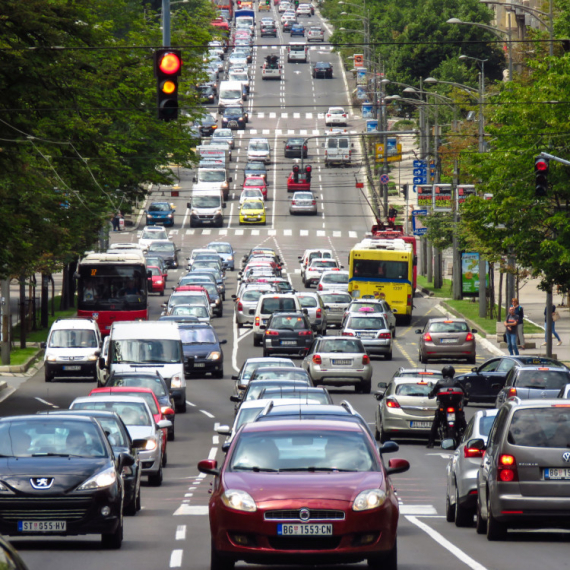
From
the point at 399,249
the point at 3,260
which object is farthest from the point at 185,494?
the point at 399,249

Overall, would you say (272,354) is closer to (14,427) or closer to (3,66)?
(3,66)

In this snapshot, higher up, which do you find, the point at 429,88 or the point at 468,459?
the point at 429,88

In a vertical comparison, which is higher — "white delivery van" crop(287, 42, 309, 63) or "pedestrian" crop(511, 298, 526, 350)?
"white delivery van" crop(287, 42, 309, 63)

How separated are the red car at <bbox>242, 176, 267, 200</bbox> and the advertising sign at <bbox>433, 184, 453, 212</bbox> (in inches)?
1369

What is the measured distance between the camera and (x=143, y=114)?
47.0 meters

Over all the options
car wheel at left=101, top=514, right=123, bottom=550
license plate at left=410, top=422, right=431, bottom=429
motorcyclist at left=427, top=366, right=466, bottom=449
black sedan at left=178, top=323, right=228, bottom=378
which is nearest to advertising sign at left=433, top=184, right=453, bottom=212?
black sedan at left=178, top=323, right=228, bottom=378

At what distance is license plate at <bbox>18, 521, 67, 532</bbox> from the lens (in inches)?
516

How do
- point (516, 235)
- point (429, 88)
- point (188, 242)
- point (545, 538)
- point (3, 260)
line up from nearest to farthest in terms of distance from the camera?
point (545, 538), point (3, 260), point (516, 235), point (188, 242), point (429, 88)

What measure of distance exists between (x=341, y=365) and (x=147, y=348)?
5.18m

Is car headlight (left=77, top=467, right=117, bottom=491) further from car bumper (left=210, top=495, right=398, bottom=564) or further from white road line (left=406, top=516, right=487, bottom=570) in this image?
white road line (left=406, top=516, right=487, bottom=570)

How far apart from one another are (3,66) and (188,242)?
2466 inches

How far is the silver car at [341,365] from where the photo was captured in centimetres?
3466

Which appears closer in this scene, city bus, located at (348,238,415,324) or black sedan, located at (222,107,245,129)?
city bus, located at (348,238,415,324)

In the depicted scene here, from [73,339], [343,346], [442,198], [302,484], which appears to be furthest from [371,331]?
[302,484]
